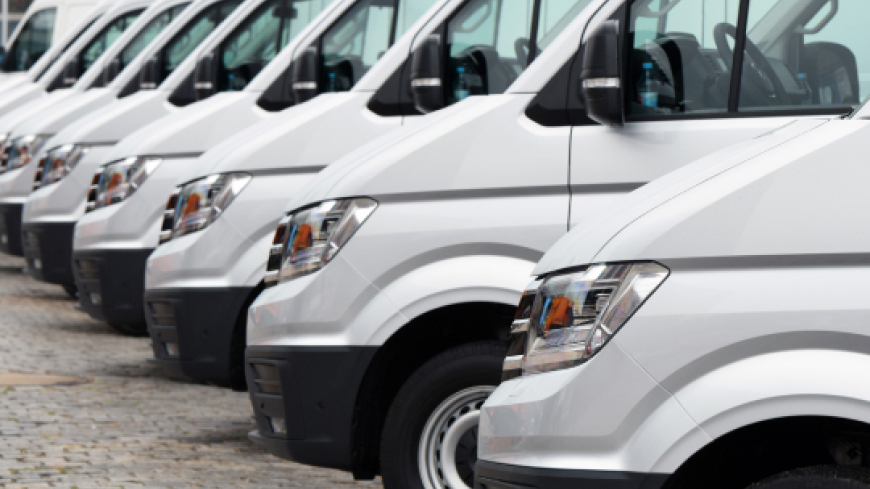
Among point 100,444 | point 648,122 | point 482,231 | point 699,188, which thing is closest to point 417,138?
point 482,231

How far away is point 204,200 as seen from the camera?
734 centimetres

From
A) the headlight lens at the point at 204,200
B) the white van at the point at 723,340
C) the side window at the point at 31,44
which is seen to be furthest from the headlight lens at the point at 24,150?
the white van at the point at 723,340

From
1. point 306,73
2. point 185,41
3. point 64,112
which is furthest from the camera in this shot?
point 64,112

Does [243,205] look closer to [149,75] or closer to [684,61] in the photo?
[684,61]

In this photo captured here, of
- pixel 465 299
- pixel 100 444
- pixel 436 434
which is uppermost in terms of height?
pixel 465 299

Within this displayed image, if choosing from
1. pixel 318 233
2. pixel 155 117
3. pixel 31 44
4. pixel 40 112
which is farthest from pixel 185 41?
pixel 31 44

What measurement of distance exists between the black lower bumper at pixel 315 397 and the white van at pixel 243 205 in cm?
162

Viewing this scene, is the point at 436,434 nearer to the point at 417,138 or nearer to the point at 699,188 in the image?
the point at 417,138

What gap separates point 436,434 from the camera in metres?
5.30

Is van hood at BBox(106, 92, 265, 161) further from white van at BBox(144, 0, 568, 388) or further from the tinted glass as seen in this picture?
white van at BBox(144, 0, 568, 388)

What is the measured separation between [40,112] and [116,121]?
10.9 feet

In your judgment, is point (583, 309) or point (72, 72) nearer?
point (583, 309)

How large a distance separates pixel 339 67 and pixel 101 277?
203 centimetres

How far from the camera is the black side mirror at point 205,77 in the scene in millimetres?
9765
